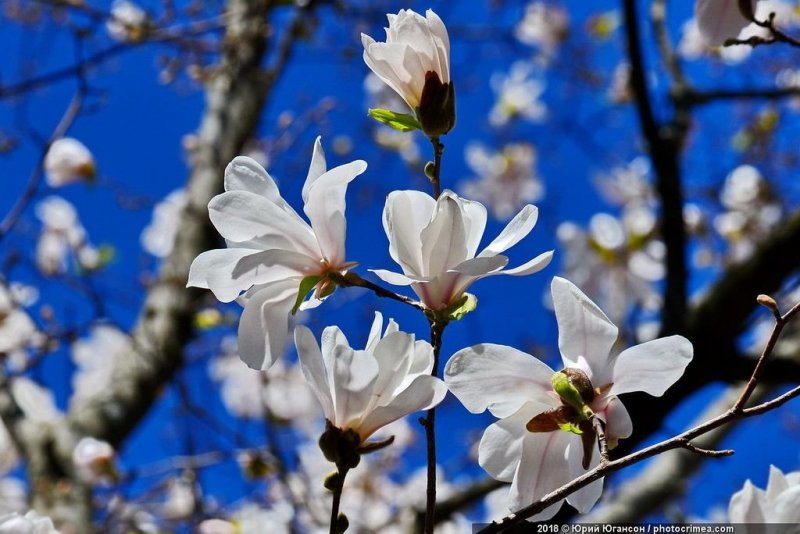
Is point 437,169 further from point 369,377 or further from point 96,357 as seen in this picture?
point 96,357

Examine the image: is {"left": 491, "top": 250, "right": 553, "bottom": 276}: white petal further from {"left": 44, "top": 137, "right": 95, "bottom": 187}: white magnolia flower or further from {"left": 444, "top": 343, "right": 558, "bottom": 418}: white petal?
{"left": 44, "top": 137, "right": 95, "bottom": 187}: white magnolia flower

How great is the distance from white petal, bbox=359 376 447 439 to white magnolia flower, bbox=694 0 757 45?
1.90ft

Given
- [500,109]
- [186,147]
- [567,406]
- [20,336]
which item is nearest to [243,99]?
[186,147]

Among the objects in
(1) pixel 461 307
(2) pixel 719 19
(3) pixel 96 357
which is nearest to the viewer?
(1) pixel 461 307

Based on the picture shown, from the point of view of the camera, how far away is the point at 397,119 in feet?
2.30

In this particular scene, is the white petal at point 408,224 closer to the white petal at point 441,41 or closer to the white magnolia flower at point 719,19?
the white petal at point 441,41

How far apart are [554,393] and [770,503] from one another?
26 centimetres

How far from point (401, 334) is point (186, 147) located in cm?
233

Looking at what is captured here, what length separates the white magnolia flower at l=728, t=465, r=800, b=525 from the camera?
0.67 metres

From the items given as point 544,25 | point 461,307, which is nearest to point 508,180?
point 544,25

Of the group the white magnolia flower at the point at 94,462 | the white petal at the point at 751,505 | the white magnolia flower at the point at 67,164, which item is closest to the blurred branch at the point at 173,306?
the white magnolia flower at the point at 94,462

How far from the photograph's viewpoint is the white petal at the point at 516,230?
633mm

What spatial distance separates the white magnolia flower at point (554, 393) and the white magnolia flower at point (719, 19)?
18.0 inches

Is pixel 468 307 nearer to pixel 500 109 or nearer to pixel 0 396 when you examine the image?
pixel 0 396
